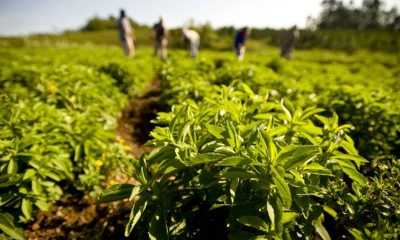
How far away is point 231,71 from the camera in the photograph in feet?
17.0

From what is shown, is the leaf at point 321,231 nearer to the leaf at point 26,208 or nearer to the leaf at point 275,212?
the leaf at point 275,212

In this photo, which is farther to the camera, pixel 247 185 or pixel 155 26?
pixel 155 26

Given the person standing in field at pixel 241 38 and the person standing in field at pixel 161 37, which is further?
the person standing in field at pixel 241 38

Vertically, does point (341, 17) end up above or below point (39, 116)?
above

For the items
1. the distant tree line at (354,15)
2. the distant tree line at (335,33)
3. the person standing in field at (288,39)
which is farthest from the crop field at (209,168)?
the distant tree line at (354,15)

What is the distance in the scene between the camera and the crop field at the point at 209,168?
1.60m

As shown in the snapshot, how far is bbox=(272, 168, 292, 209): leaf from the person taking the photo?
1445mm

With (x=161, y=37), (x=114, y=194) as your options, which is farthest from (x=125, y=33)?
(x=114, y=194)

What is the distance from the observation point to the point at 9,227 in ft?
7.45

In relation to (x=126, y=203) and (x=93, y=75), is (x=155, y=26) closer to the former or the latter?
(x=93, y=75)

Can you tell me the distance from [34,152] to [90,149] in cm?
69

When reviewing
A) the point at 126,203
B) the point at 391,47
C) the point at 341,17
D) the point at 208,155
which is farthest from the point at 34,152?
the point at 341,17

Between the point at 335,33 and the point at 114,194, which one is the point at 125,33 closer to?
the point at 114,194

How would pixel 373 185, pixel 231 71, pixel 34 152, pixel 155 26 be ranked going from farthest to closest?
pixel 155 26, pixel 231 71, pixel 34 152, pixel 373 185
